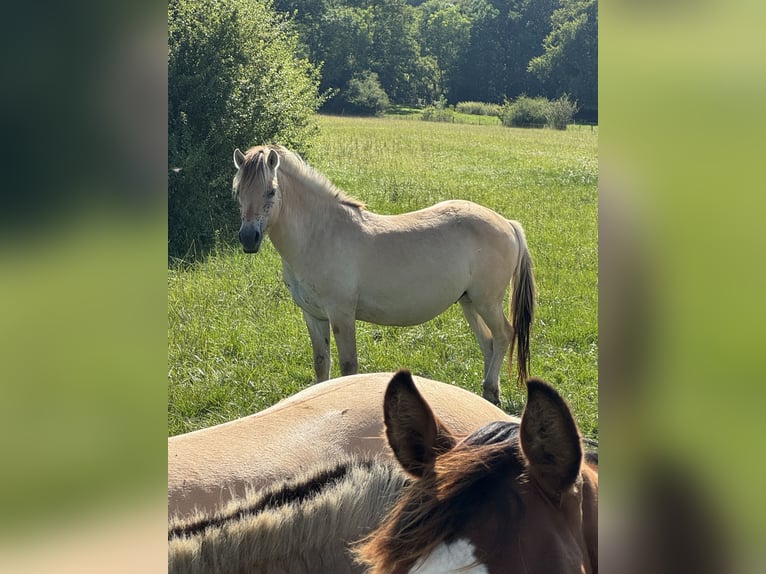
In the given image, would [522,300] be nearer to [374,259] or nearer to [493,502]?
[374,259]

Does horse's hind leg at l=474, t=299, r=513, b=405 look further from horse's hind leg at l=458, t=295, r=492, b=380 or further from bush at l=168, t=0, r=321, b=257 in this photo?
bush at l=168, t=0, r=321, b=257

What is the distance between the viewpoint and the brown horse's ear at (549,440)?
715 mm

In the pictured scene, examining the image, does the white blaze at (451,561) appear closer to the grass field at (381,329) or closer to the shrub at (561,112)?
the grass field at (381,329)

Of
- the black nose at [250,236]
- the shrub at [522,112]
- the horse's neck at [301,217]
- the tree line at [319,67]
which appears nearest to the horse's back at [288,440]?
the black nose at [250,236]

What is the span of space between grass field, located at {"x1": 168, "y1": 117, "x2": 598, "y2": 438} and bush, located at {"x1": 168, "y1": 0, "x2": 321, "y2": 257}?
0.47m

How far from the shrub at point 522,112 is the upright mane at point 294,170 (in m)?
13.9

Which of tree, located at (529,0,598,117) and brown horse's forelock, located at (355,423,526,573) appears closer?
brown horse's forelock, located at (355,423,526,573)

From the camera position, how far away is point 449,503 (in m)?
0.82

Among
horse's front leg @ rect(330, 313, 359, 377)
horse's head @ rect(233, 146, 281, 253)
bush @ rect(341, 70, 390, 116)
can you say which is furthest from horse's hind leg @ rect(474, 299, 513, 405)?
bush @ rect(341, 70, 390, 116)

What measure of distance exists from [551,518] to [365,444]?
2.56 ft

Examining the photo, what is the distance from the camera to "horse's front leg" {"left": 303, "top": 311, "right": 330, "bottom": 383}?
353cm
